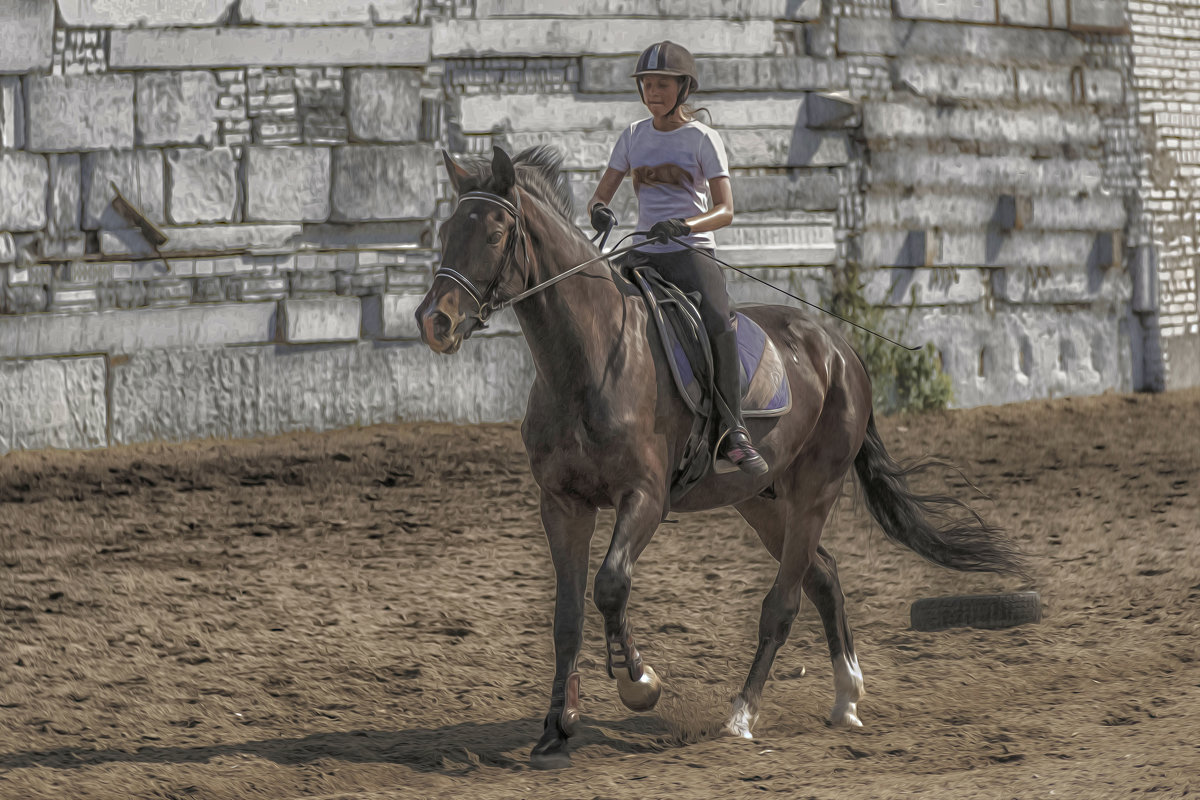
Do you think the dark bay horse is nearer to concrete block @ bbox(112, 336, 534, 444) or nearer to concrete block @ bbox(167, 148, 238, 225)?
concrete block @ bbox(112, 336, 534, 444)

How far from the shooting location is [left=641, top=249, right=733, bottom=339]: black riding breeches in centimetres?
517

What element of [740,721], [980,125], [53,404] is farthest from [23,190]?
[980,125]

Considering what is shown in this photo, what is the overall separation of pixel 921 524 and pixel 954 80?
28.6 ft

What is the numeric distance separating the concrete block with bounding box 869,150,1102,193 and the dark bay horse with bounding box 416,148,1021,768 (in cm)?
834

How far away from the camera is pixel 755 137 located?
12719 millimetres

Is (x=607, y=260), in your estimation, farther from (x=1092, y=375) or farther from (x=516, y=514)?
(x=1092, y=375)

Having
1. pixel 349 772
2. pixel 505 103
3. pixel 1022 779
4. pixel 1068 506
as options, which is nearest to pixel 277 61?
pixel 505 103

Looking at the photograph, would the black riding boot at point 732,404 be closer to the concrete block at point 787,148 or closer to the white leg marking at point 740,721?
the white leg marking at point 740,721

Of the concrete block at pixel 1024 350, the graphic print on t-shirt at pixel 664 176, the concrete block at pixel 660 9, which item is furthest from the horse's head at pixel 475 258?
the concrete block at pixel 1024 350

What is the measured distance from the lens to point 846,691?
5.44 metres

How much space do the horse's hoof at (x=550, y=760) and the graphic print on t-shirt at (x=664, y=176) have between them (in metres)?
2.07

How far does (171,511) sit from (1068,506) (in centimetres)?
596

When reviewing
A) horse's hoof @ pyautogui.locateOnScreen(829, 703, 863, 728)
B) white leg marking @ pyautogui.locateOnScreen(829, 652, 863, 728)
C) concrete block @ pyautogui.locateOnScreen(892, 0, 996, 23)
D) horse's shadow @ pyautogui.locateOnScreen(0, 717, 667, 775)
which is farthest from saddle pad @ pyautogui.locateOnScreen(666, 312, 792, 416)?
concrete block @ pyautogui.locateOnScreen(892, 0, 996, 23)

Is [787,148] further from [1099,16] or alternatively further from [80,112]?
[80,112]
